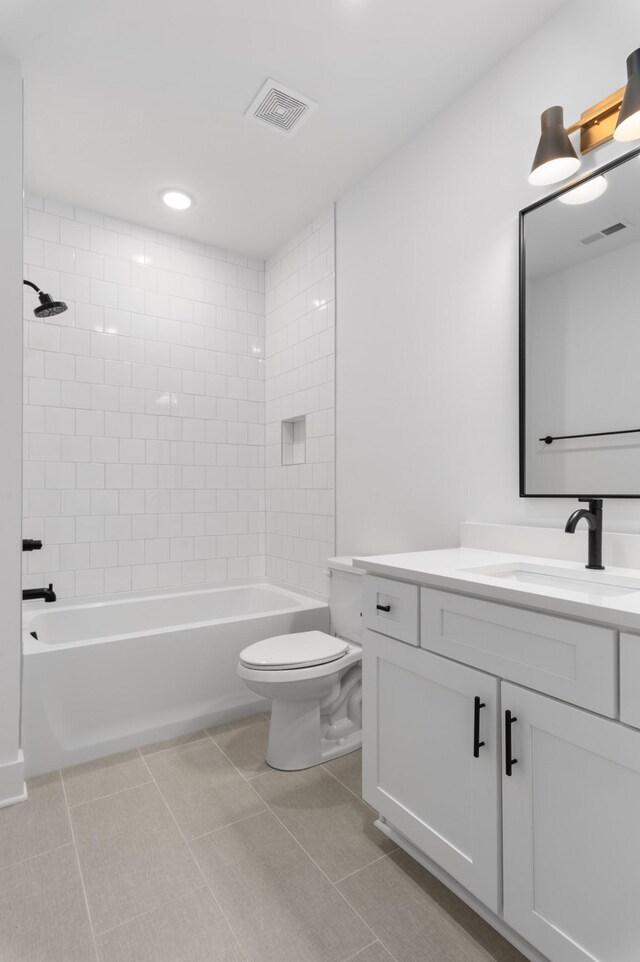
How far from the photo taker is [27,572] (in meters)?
2.61

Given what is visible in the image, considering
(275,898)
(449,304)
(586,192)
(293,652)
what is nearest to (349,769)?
(293,652)

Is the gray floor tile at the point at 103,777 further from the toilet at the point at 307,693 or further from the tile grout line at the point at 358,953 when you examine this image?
the tile grout line at the point at 358,953

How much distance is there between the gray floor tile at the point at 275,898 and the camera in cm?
120

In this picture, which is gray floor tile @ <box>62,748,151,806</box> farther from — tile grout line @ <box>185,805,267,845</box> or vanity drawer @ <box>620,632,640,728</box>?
vanity drawer @ <box>620,632,640,728</box>

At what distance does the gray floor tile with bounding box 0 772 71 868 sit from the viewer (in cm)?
154

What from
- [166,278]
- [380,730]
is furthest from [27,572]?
[380,730]

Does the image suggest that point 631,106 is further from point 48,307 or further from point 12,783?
point 12,783

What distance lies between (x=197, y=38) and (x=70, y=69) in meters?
0.51

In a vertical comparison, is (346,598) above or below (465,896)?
above

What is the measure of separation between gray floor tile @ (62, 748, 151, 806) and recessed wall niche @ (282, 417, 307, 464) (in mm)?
1785

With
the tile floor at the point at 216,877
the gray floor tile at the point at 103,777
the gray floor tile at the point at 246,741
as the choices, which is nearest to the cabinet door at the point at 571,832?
the tile floor at the point at 216,877

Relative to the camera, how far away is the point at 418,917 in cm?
127

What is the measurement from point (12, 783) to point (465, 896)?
1.52m

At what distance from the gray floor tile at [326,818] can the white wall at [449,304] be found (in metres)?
1.00
